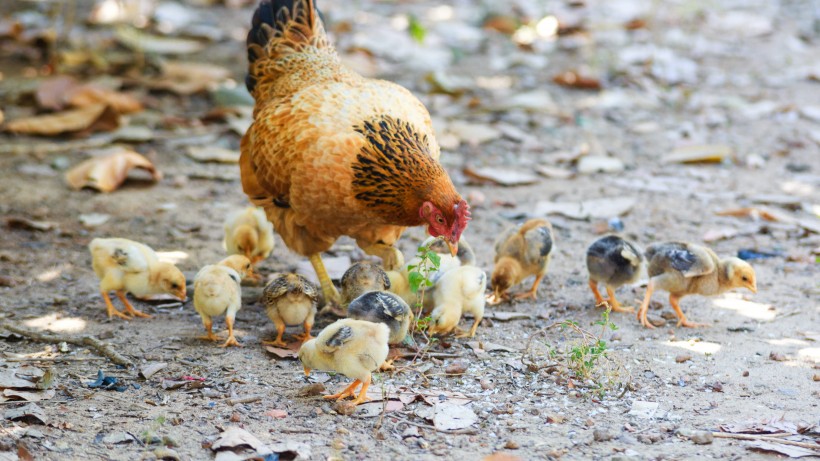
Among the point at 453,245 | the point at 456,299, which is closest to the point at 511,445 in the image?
the point at 456,299

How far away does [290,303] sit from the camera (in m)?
4.54

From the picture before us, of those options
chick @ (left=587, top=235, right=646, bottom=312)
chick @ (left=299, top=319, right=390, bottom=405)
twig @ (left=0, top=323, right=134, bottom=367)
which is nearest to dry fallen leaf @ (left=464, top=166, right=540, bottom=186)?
chick @ (left=587, top=235, right=646, bottom=312)

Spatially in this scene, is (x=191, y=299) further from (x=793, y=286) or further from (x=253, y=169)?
(x=793, y=286)

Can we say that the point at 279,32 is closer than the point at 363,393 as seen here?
No

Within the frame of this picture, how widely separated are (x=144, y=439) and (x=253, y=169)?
83.3 inches

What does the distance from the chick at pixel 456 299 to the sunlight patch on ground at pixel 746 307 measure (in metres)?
1.65

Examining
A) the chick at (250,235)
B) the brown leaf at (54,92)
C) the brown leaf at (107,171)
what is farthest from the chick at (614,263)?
the brown leaf at (54,92)

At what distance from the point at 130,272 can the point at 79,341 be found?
61 cm

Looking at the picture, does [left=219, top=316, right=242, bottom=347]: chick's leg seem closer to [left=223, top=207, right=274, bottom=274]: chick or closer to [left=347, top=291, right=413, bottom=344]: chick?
[left=347, top=291, right=413, bottom=344]: chick

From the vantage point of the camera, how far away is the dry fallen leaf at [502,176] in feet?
24.0

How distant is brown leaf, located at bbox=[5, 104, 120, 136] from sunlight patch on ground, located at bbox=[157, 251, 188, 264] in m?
2.55

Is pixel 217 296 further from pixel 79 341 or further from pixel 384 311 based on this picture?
pixel 384 311

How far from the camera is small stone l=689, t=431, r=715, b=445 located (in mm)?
3535

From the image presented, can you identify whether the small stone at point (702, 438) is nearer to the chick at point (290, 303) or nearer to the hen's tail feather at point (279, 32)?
the chick at point (290, 303)
